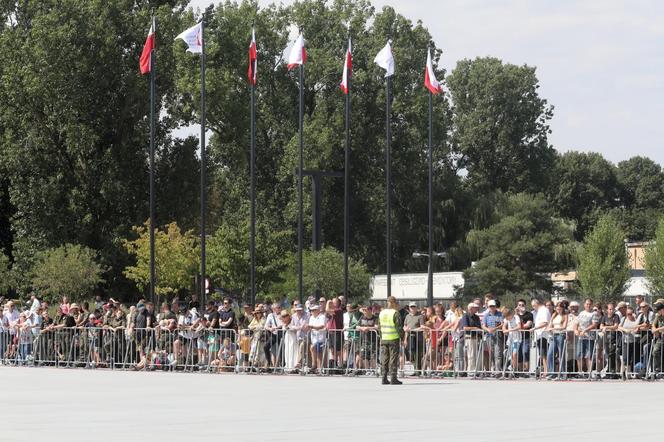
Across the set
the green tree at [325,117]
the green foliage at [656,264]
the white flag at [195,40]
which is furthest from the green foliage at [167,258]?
the green foliage at [656,264]

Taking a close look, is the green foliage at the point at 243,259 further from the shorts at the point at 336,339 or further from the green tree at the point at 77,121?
the shorts at the point at 336,339

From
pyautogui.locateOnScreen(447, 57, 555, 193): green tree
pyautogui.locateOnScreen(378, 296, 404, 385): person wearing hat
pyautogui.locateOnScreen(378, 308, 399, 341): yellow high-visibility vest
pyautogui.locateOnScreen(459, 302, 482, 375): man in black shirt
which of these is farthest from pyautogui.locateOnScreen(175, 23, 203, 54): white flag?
pyautogui.locateOnScreen(447, 57, 555, 193): green tree

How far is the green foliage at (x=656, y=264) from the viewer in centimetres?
8625

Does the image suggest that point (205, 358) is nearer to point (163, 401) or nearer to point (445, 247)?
point (163, 401)

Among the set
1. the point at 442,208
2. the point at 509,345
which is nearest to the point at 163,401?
the point at 509,345

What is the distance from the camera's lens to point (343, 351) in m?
30.1

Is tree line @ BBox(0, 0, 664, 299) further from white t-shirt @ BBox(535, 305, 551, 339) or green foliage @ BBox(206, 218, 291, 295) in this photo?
white t-shirt @ BBox(535, 305, 551, 339)

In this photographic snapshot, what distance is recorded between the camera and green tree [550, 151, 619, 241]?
110 metres

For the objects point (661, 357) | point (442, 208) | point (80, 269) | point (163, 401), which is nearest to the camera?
point (163, 401)

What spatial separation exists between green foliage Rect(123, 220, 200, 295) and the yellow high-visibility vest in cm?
4006

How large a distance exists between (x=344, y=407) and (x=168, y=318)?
43.9ft

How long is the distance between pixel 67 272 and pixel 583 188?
5970 centimetres

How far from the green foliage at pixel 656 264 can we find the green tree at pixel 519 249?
5.43m

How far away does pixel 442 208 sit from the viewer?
87.4 metres
